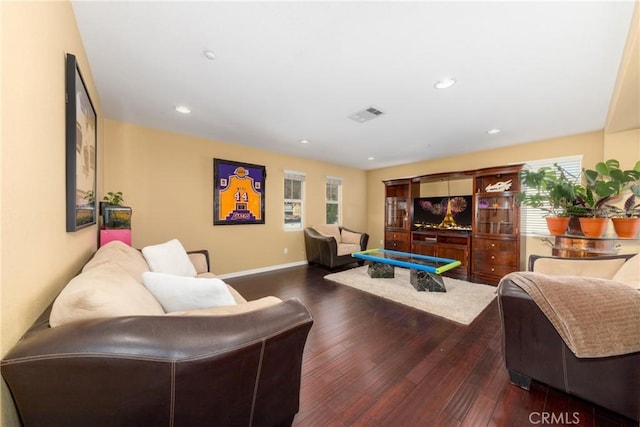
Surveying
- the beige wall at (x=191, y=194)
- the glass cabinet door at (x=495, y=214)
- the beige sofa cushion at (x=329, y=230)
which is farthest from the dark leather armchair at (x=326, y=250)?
the glass cabinet door at (x=495, y=214)

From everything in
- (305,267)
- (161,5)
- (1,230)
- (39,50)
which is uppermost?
(161,5)

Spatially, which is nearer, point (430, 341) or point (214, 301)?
point (214, 301)

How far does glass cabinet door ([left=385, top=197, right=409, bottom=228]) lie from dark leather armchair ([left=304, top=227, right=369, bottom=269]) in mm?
1024

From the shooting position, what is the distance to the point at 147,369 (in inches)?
29.7

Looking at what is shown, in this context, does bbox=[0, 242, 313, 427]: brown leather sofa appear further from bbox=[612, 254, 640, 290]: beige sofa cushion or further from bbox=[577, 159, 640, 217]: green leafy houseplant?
bbox=[577, 159, 640, 217]: green leafy houseplant

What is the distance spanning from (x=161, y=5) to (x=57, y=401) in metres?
1.98

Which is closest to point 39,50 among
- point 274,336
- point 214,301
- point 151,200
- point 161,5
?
point 161,5

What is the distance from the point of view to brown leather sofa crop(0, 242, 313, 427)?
694 mm

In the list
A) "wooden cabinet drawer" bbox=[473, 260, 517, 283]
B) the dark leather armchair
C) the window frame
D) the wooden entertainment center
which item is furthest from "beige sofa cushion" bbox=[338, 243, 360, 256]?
"wooden cabinet drawer" bbox=[473, 260, 517, 283]

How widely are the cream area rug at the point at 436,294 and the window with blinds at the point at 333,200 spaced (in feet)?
6.72

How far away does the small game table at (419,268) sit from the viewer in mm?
3172

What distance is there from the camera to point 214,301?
3.71ft

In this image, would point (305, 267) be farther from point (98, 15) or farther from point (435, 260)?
point (98, 15)

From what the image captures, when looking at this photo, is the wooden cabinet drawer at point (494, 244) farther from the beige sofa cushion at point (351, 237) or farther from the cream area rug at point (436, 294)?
the beige sofa cushion at point (351, 237)
